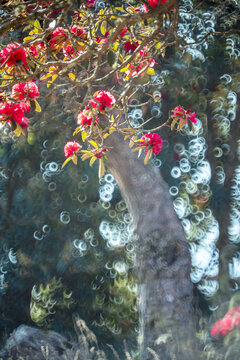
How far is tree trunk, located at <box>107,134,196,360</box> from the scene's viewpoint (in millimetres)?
2494

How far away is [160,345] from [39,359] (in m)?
1.63

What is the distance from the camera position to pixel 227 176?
4160mm

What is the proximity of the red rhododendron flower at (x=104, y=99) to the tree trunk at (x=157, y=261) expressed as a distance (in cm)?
99

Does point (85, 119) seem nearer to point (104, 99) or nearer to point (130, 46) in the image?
point (104, 99)

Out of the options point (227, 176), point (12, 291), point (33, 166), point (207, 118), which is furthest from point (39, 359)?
point (207, 118)

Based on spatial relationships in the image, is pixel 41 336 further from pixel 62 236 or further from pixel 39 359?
pixel 62 236

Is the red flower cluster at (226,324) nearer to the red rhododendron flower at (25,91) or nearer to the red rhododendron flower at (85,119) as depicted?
the red rhododendron flower at (85,119)

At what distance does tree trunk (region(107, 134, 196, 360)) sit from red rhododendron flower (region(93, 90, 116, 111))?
99 centimetres

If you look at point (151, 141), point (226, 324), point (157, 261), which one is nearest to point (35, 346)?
point (226, 324)

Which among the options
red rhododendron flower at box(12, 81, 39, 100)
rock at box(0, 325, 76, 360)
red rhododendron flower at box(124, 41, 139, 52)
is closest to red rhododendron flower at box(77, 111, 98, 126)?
red rhododendron flower at box(12, 81, 39, 100)

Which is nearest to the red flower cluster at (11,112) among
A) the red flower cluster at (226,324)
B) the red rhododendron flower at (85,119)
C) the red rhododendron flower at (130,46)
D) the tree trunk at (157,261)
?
the red rhododendron flower at (85,119)

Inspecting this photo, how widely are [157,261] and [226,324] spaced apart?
1006 mm

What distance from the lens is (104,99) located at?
1.80 meters

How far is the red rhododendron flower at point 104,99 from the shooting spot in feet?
5.87
